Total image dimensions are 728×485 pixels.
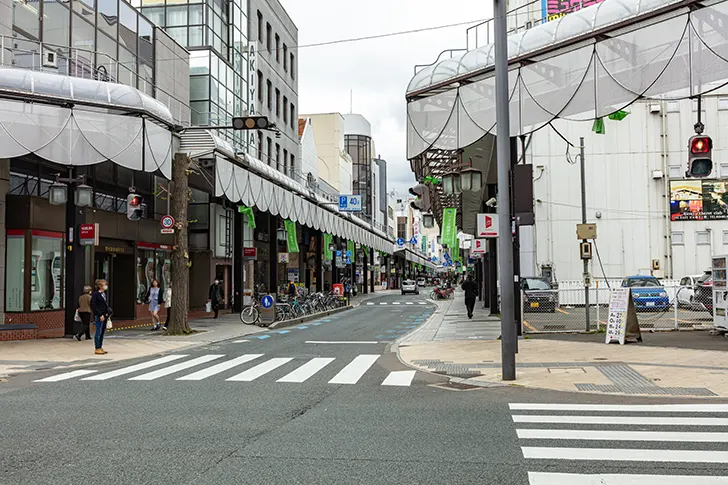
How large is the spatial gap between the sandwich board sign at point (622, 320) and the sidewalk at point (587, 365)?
1.27 feet

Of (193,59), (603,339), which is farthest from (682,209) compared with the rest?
(193,59)

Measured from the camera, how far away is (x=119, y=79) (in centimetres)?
2450

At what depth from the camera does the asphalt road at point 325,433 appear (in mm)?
5820

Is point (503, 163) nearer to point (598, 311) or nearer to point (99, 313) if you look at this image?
point (598, 311)

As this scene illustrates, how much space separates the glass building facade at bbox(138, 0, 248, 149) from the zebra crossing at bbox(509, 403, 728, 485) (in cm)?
2536

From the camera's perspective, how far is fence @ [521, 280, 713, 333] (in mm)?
20094

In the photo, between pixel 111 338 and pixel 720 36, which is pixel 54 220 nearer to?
pixel 111 338

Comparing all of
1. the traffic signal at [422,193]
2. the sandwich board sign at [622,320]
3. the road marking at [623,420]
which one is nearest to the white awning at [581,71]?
the sandwich board sign at [622,320]

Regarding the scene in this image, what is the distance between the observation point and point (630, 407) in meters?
8.83

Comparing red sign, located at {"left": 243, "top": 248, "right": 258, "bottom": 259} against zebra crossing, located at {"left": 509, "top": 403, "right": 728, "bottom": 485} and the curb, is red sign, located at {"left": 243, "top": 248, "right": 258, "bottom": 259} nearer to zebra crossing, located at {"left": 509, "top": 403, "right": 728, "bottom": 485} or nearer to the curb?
the curb

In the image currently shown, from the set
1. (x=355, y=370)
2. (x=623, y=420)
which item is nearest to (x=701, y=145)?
(x=623, y=420)

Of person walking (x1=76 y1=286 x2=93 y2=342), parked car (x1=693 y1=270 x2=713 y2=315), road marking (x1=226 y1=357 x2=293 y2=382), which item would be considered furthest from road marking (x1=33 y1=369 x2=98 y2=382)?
parked car (x1=693 y1=270 x2=713 y2=315)

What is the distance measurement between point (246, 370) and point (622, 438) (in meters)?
8.08

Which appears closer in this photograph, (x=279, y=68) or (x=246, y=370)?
(x=246, y=370)
